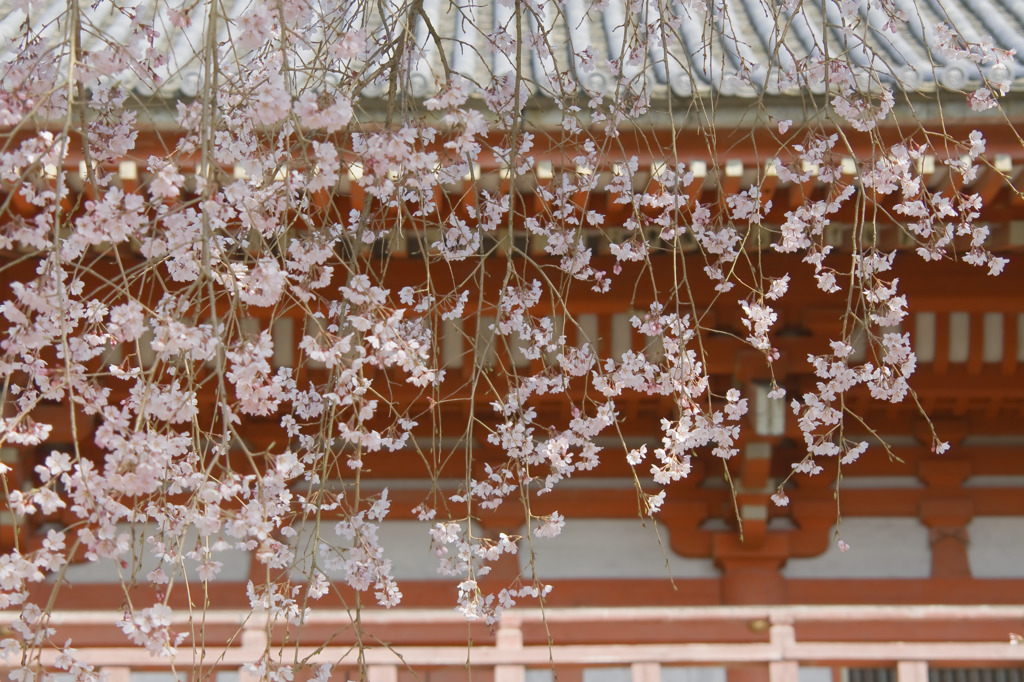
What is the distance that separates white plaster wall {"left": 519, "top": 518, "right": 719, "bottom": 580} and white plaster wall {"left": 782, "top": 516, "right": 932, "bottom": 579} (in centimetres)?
36

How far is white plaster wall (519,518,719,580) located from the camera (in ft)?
12.6

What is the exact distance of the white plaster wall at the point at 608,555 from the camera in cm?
385

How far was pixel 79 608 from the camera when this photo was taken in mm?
3699

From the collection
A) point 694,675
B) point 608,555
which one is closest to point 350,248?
point 608,555

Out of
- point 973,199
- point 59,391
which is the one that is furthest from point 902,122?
point 59,391

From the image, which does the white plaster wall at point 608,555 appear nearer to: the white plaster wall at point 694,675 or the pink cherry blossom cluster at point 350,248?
the white plaster wall at point 694,675

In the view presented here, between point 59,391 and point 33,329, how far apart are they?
12 centimetres

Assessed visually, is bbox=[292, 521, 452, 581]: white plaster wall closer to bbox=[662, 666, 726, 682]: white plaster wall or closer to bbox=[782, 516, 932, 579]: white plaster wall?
bbox=[662, 666, 726, 682]: white plaster wall

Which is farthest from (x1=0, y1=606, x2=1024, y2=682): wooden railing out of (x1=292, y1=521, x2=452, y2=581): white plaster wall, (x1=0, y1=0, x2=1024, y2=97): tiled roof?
(x1=0, y1=0, x2=1024, y2=97): tiled roof

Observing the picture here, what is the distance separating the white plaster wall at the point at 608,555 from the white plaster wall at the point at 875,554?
0.36 metres

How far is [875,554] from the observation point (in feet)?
12.7

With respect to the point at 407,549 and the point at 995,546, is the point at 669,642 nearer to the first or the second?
the point at 407,549

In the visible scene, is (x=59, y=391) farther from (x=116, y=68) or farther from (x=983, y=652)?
(x=983, y=652)

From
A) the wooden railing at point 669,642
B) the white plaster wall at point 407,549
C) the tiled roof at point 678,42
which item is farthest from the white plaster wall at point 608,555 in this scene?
the tiled roof at point 678,42
